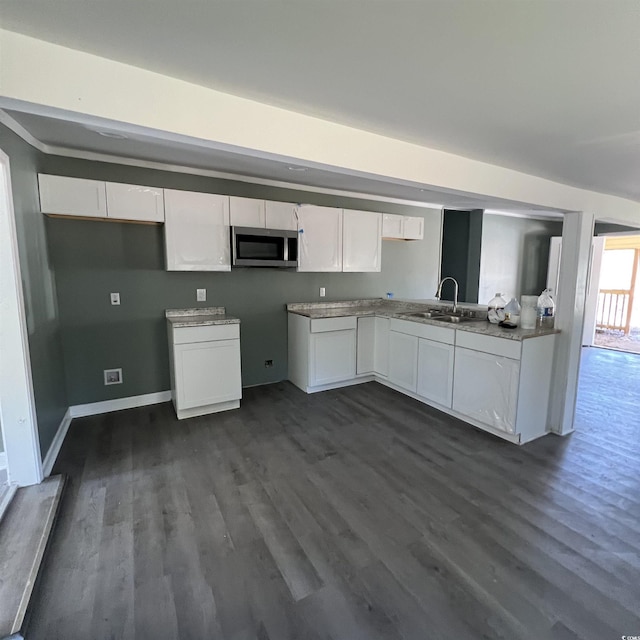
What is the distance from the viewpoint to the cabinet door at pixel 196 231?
130 inches

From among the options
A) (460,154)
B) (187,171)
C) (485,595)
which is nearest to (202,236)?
(187,171)

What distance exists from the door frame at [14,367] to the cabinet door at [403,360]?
321 cm

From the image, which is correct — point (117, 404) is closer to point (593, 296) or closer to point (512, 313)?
point (512, 313)

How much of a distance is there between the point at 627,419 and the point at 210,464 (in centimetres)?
385

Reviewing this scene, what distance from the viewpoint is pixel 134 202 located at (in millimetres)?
3135

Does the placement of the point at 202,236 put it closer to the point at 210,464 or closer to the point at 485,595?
the point at 210,464

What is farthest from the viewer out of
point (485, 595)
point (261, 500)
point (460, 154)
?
point (460, 154)

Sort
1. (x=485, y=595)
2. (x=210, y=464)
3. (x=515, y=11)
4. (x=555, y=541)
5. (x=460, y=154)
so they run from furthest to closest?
1. (x=210, y=464)
2. (x=460, y=154)
3. (x=555, y=541)
4. (x=485, y=595)
5. (x=515, y=11)

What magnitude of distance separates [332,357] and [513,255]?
15.3 feet

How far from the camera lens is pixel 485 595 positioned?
1595 mm

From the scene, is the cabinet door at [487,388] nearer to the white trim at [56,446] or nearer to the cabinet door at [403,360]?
the cabinet door at [403,360]

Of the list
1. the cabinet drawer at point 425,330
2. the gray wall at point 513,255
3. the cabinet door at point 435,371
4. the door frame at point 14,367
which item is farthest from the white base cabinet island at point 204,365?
the gray wall at point 513,255

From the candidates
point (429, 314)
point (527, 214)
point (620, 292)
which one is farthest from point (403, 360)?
point (620, 292)

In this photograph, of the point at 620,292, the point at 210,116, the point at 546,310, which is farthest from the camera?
the point at 620,292
